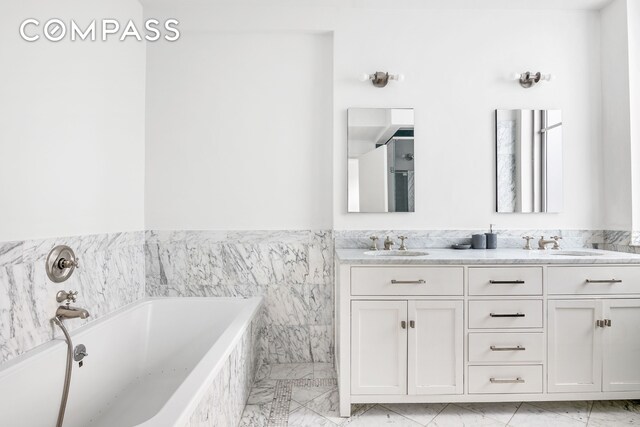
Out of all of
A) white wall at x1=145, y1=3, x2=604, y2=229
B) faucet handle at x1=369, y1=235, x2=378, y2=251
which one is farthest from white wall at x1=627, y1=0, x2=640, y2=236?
faucet handle at x1=369, y1=235, x2=378, y2=251

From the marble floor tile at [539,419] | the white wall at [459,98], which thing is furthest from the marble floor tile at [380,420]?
Result: the white wall at [459,98]

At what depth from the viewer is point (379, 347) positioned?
6.37 ft

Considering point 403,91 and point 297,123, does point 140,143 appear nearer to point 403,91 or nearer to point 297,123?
point 297,123

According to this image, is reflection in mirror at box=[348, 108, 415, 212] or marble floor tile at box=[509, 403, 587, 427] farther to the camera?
reflection in mirror at box=[348, 108, 415, 212]

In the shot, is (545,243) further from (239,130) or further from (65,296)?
(65,296)

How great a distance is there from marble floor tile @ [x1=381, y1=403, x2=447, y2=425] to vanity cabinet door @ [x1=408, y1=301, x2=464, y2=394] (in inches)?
6.4

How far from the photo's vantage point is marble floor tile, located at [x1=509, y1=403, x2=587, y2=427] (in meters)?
1.87

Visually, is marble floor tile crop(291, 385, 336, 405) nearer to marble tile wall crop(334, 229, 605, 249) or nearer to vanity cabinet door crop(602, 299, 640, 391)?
marble tile wall crop(334, 229, 605, 249)

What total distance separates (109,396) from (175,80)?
2058 mm

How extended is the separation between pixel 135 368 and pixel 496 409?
2093 millimetres

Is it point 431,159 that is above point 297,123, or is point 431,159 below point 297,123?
below

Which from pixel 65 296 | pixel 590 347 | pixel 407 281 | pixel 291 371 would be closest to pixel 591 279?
pixel 590 347

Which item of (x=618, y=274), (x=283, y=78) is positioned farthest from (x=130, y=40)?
(x=618, y=274)

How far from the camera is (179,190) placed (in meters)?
2.58
